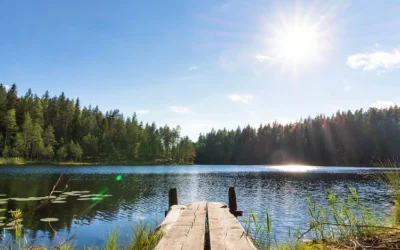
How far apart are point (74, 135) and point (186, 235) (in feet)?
434

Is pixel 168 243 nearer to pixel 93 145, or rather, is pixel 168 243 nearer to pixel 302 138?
pixel 93 145

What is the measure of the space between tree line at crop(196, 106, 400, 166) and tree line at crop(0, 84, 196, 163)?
2946 centimetres

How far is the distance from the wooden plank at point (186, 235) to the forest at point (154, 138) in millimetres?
99653

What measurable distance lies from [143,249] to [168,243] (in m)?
1.81

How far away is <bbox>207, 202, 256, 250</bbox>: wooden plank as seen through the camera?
13.0ft

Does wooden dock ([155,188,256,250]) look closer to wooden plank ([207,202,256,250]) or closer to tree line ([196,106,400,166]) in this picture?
wooden plank ([207,202,256,250])

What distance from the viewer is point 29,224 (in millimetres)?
15992

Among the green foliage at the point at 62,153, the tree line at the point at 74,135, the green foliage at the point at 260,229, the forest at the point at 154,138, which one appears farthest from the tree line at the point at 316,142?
the green foliage at the point at 260,229

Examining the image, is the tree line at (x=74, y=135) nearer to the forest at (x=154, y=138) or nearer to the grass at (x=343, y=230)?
the forest at (x=154, y=138)

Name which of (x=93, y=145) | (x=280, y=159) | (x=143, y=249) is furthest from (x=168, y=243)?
(x=280, y=159)

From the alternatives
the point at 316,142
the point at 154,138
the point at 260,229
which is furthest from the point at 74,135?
the point at 260,229

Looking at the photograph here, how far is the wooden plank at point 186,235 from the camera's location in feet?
13.1

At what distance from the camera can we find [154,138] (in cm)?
13975

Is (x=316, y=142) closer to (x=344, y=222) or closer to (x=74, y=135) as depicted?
(x=74, y=135)
